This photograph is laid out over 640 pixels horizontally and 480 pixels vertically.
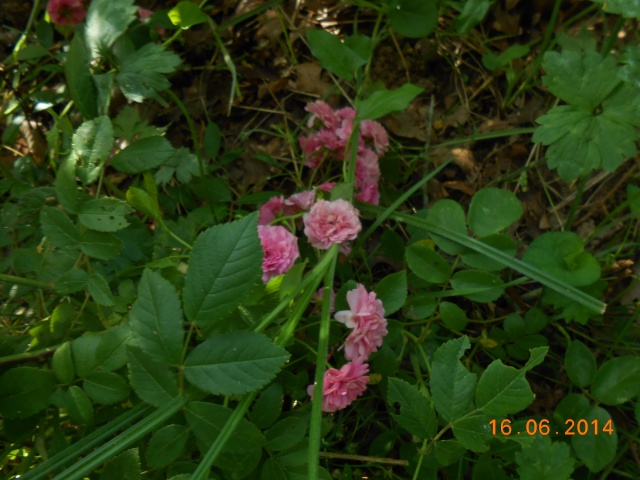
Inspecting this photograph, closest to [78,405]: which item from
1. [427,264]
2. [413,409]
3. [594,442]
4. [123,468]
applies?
[123,468]

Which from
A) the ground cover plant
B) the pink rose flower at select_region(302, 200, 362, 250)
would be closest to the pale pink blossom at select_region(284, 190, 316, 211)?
the ground cover plant

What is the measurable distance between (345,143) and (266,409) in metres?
0.77

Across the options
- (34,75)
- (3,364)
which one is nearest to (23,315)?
(3,364)

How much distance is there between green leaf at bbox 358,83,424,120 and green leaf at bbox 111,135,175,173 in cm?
48

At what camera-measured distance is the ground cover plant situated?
1045 millimetres

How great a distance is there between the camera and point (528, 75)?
191 centimetres

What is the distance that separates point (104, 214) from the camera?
1.15m

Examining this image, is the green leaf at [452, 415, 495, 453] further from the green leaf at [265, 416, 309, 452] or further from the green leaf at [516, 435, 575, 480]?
the green leaf at [265, 416, 309, 452]

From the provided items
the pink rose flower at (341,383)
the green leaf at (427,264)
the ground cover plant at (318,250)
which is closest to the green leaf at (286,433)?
the ground cover plant at (318,250)

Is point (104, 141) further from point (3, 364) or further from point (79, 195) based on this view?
point (3, 364)

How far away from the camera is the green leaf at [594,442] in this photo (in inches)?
55.5

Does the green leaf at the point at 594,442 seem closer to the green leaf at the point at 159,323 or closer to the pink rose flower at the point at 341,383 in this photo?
the pink rose flower at the point at 341,383

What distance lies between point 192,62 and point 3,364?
1296 millimetres

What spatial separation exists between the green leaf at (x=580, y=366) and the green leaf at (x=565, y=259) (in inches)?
7.1
